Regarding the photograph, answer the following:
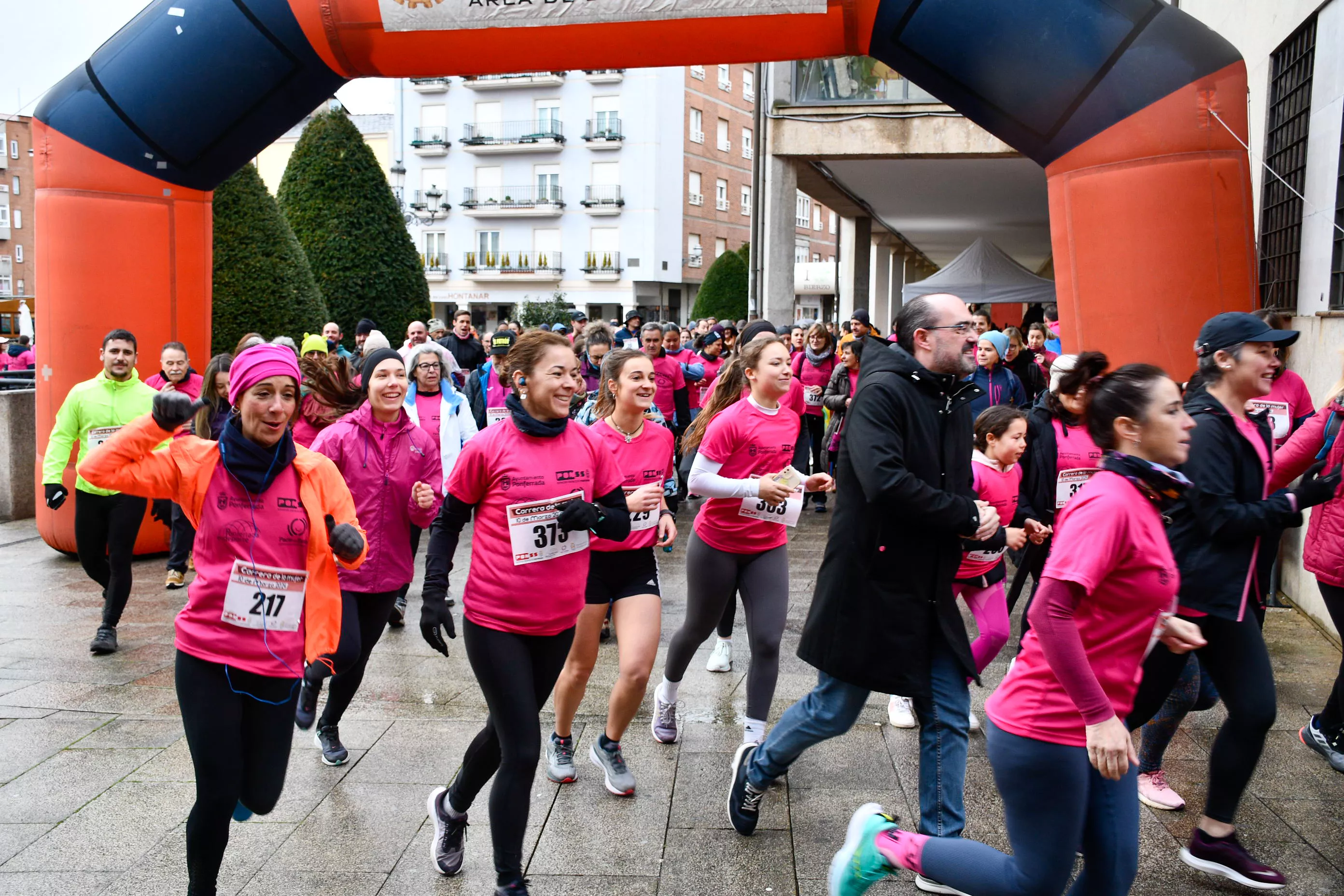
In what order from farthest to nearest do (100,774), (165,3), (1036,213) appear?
(1036,213) → (165,3) → (100,774)

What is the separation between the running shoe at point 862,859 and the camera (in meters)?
3.24

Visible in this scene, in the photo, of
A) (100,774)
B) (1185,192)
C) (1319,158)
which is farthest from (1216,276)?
(100,774)

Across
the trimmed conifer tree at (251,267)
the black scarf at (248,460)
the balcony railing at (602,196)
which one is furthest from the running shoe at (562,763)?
the balcony railing at (602,196)

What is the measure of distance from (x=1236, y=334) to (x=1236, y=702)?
132 centimetres

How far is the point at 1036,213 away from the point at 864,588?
76.8ft

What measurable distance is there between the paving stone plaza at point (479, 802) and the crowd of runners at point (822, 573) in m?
0.16

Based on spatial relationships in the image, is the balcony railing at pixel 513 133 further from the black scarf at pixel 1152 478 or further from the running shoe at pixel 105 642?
the black scarf at pixel 1152 478

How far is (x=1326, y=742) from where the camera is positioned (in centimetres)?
498

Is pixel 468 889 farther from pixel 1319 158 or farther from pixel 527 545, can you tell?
pixel 1319 158

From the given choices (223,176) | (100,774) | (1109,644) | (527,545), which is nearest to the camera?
(1109,644)

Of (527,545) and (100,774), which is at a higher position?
(527,545)

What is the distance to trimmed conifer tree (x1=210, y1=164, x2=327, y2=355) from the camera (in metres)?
17.1

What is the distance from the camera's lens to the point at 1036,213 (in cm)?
2502

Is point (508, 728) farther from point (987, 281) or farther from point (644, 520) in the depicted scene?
point (987, 281)
